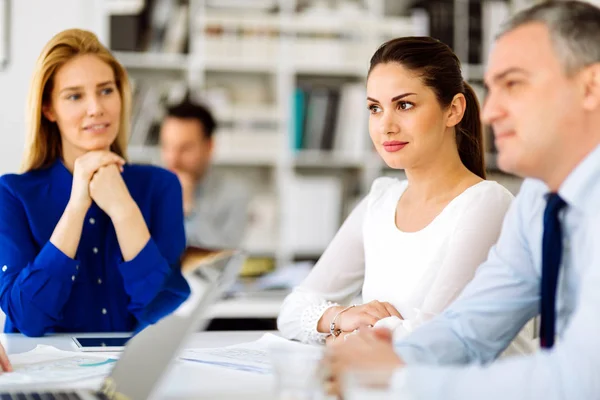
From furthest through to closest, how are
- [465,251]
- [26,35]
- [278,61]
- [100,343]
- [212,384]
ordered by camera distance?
[278,61]
[26,35]
[100,343]
[465,251]
[212,384]

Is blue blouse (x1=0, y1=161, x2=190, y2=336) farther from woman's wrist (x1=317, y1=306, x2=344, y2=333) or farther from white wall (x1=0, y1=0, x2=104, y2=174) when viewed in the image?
white wall (x1=0, y1=0, x2=104, y2=174)

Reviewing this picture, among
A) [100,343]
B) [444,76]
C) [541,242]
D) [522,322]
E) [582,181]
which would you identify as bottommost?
[100,343]

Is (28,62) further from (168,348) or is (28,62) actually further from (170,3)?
(168,348)

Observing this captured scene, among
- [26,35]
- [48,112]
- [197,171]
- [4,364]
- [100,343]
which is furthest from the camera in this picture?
[197,171]

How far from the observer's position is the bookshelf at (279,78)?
386 cm

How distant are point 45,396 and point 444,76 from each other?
1.00m

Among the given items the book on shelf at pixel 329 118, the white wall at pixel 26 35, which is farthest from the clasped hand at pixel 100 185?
the book on shelf at pixel 329 118

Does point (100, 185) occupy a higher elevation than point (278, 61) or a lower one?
lower

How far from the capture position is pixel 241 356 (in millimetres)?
1512

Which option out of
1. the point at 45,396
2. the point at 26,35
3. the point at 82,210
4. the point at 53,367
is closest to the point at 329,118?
the point at 26,35

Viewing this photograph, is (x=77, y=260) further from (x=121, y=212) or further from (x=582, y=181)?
(x=582, y=181)

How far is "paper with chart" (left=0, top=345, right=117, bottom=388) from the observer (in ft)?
4.33

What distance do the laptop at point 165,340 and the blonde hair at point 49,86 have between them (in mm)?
1013

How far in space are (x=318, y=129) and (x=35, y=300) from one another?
2.31 m
